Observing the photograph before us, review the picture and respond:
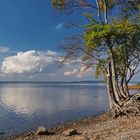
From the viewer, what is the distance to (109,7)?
37.5 m

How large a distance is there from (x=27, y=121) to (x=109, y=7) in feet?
71.6

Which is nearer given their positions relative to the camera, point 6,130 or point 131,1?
point 131,1

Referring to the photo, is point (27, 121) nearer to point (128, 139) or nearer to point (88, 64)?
point (88, 64)

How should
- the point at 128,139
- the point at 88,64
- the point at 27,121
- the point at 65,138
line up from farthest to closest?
the point at 27,121
the point at 88,64
the point at 65,138
the point at 128,139

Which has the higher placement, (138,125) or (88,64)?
(88,64)

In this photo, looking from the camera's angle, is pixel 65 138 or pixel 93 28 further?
pixel 93 28

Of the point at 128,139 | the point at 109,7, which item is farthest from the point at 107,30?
the point at 128,139

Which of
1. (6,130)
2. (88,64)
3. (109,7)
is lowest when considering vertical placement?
(6,130)

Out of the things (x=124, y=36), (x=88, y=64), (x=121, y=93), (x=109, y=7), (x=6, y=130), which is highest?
(x=109, y=7)

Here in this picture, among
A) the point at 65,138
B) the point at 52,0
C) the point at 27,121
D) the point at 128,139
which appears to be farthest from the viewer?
the point at 27,121

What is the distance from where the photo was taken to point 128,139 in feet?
65.4

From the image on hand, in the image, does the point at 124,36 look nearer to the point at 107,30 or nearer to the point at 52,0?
the point at 107,30

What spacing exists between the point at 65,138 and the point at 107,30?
1395cm

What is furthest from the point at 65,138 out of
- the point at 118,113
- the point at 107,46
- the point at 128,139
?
the point at 107,46
